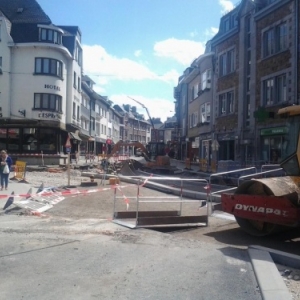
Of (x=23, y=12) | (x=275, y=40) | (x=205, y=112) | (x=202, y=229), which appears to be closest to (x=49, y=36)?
(x=23, y=12)

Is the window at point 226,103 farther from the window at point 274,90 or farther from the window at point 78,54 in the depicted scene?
the window at point 78,54

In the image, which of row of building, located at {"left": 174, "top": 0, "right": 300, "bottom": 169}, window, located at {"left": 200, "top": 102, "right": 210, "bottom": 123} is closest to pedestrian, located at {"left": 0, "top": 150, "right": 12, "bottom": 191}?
row of building, located at {"left": 174, "top": 0, "right": 300, "bottom": 169}

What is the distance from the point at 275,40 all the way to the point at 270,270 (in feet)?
70.5

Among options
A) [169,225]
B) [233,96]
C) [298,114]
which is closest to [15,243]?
[169,225]

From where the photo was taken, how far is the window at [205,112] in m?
36.5

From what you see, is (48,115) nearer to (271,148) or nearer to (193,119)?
(193,119)

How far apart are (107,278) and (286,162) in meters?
4.62

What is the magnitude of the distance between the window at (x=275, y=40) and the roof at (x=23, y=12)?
69.6 feet

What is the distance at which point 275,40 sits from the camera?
25.2 meters

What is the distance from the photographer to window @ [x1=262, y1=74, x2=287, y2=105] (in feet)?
80.1

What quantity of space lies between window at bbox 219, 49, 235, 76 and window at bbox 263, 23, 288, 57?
181 inches

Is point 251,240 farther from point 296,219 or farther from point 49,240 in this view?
point 49,240

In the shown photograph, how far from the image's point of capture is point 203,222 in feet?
34.4

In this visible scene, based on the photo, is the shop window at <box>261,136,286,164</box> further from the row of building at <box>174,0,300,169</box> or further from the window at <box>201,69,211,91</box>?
the window at <box>201,69,211,91</box>
